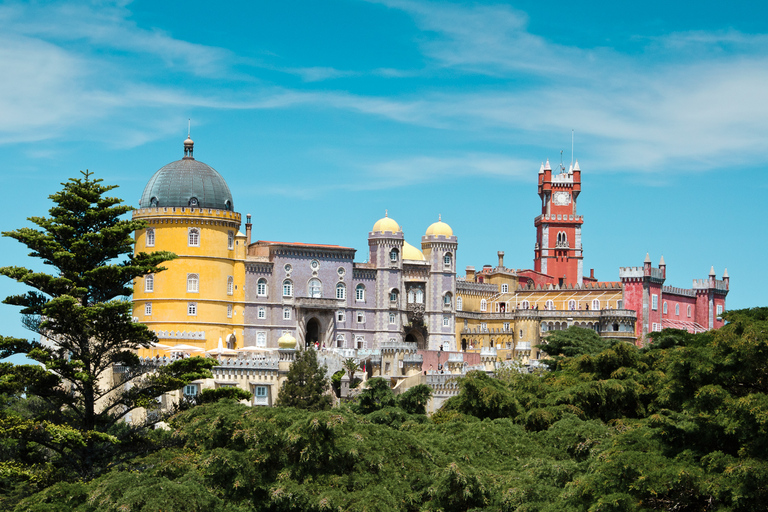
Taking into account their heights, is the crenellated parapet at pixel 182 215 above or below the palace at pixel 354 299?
above

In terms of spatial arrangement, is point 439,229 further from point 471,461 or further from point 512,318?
point 471,461

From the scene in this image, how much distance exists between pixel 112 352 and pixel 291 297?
41208mm

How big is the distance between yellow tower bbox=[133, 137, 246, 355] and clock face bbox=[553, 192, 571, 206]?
43525 mm

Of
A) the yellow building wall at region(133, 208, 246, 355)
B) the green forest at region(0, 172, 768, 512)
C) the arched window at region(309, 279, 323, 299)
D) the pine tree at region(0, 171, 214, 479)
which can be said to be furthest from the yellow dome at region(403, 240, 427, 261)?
the pine tree at region(0, 171, 214, 479)

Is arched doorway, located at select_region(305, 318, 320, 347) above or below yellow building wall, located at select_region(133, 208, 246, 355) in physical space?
below

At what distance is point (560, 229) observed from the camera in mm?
108375

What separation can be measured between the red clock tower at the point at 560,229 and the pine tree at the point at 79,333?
73.3 meters

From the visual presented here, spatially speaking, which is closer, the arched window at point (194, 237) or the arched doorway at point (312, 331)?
the arched window at point (194, 237)

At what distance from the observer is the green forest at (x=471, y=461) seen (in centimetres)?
2609

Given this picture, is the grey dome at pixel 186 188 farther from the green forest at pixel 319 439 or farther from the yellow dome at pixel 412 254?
the green forest at pixel 319 439

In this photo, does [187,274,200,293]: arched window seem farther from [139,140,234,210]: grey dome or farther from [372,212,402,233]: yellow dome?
[372,212,402,233]: yellow dome

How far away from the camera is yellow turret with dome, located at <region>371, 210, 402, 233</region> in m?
82.6

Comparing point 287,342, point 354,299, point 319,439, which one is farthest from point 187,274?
point 319,439

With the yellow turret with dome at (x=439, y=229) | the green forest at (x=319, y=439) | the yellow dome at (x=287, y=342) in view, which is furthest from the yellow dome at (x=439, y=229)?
the green forest at (x=319, y=439)
